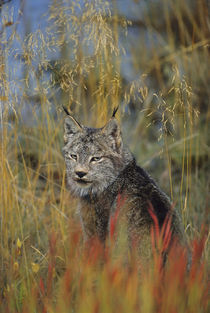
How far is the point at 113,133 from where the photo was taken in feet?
13.5

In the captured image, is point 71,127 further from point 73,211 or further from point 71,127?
point 73,211

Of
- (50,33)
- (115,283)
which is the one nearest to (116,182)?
(50,33)

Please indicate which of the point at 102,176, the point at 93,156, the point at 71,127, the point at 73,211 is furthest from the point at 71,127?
the point at 73,211

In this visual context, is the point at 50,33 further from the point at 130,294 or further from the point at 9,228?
the point at 130,294

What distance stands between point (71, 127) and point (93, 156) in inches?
14.1

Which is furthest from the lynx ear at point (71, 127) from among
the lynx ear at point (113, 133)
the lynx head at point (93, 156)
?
the lynx ear at point (113, 133)

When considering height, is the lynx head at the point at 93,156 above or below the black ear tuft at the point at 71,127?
below

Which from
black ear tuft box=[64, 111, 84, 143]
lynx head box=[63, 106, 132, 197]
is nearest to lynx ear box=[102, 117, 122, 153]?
lynx head box=[63, 106, 132, 197]

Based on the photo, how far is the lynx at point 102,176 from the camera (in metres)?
3.64

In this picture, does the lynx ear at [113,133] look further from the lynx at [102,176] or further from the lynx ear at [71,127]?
the lynx ear at [71,127]

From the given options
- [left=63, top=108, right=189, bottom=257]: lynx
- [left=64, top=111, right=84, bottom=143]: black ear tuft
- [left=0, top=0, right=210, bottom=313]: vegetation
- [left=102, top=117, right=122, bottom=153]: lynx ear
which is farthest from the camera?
[left=64, top=111, right=84, bottom=143]: black ear tuft

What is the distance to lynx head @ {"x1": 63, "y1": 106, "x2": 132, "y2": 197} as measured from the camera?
4070 millimetres

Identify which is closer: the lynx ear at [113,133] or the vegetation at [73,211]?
the vegetation at [73,211]

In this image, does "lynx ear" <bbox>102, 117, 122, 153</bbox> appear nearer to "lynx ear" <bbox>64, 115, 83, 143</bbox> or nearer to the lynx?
the lynx
